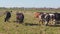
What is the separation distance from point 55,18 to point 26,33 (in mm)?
7600

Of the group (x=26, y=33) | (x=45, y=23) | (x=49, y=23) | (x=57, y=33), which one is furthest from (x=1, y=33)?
(x=49, y=23)

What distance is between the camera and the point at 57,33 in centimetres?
1547

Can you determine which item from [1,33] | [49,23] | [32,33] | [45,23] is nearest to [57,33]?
[32,33]

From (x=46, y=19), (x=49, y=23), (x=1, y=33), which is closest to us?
(x=1, y=33)

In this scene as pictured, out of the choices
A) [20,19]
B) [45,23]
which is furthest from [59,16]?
[20,19]

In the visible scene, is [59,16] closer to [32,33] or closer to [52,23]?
[52,23]

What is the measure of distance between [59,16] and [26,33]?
26.0 feet

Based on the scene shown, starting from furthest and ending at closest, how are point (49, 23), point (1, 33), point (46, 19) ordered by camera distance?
point (49, 23)
point (46, 19)
point (1, 33)

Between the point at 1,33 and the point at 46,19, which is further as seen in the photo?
the point at 46,19

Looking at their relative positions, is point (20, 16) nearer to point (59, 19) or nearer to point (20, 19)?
point (20, 19)

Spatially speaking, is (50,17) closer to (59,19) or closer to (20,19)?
(59,19)

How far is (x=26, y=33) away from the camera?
49.3 ft

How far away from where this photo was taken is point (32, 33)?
15008mm

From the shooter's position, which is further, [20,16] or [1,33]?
[20,16]
